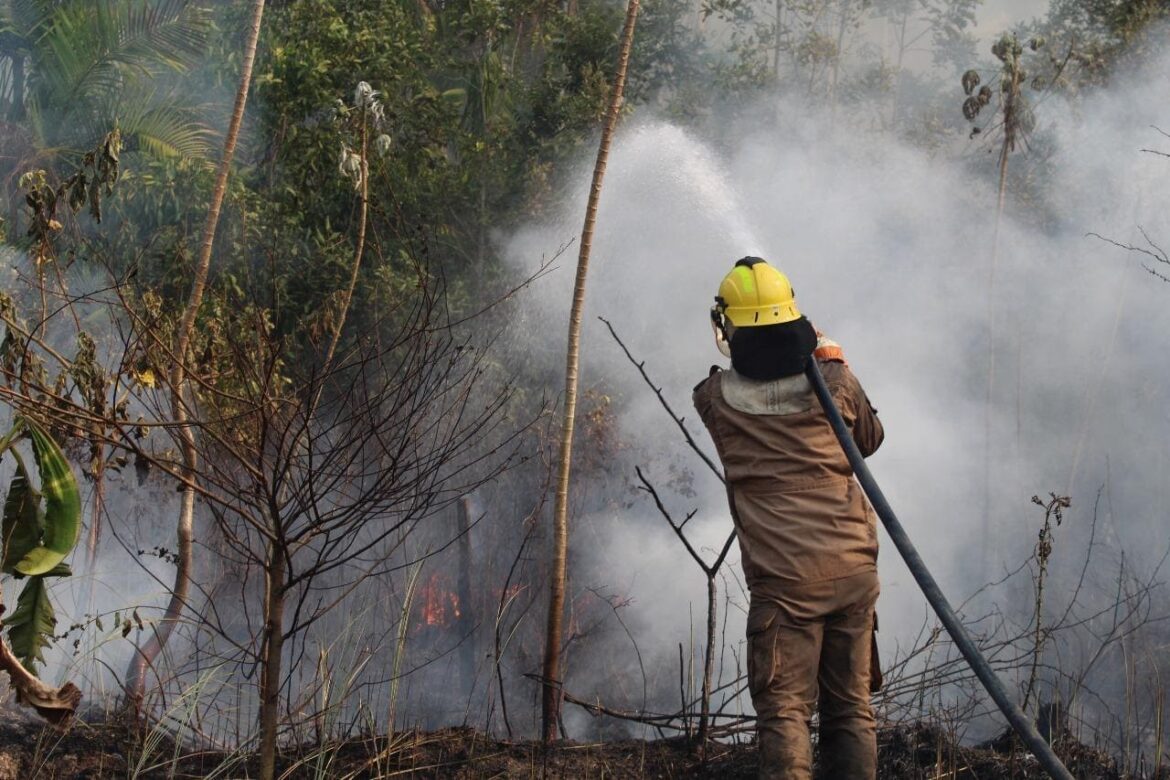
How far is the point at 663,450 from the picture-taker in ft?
55.5

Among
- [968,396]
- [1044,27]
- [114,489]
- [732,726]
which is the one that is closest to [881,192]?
[968,396]

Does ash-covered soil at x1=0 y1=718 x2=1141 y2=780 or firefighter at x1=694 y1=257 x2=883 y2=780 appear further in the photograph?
ash-covered soil at x1=0 y1=718 x2=1141 y2=780

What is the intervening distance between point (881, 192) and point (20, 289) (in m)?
14.6

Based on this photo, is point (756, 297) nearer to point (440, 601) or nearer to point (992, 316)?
point (440, 601)

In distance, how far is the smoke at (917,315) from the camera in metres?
15.5

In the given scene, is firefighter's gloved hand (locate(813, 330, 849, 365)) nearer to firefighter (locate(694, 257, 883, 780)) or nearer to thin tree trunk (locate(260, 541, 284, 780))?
firefighter (locate(694, 257, 883, 780))

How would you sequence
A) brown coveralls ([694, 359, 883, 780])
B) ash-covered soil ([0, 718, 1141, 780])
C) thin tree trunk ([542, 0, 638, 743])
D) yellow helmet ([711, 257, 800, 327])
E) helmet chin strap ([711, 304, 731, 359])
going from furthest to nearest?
thin tree trunk ([542, 0, 638, 743]) → ash-covered soil ([0, 718, 1141, 780]) → helmet chin strap ([711, 304, 731, 359]) → yellow helmet ([711, 257, 800, 327]) → brown coveralls ([694, 359, 883, 780])

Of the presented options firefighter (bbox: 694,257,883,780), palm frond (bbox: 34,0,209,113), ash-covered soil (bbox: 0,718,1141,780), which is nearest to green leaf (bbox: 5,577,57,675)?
ash-covered soil (bbox: 0,718,1141,780)

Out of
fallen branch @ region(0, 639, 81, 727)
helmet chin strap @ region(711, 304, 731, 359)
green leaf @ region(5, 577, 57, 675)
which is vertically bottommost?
fallen branch @ region(0, 639, 81, 727)

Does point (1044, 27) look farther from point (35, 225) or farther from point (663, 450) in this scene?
point (35, 225)

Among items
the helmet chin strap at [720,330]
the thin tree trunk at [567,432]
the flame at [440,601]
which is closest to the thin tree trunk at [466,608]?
the flame at [440,601]

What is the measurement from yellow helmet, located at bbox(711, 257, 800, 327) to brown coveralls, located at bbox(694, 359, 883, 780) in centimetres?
22

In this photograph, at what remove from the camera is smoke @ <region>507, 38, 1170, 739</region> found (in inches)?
610

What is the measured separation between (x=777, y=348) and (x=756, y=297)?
197 mm
